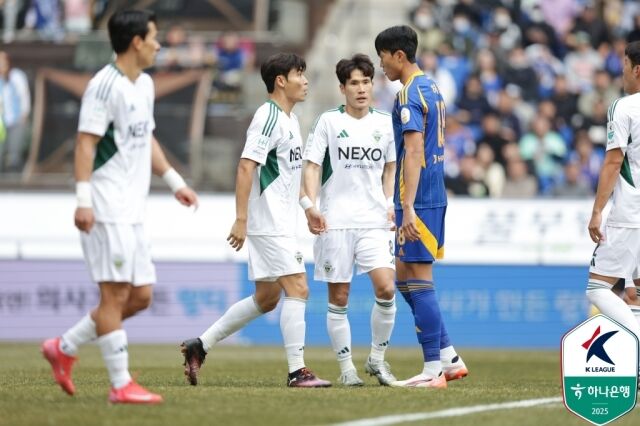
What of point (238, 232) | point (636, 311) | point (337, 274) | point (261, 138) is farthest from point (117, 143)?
point (636, 311)

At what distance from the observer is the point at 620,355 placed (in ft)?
25.5

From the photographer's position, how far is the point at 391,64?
A: 1027 cm

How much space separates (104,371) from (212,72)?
1020 cm

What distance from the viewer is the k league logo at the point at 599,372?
25.0ft

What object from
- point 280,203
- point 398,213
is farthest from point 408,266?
point 280,203

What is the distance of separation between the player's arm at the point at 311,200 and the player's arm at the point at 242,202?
73 cm

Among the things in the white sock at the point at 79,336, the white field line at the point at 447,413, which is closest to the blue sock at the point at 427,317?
the white field line at the point at 447,413

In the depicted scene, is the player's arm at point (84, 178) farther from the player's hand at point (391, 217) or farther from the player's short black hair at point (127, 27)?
the player's hand at point (391, 217)

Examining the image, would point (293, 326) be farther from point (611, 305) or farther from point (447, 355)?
point (611, 305)

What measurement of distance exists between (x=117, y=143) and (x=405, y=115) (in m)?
2.50

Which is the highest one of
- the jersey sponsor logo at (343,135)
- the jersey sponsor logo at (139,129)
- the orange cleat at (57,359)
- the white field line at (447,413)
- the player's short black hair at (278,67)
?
the player's short black hair at (278,67)

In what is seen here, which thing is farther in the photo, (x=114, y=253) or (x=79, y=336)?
(x=79, y=336)

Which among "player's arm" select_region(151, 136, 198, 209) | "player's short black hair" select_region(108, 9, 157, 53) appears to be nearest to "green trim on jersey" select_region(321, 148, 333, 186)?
"player's arm" select_region(151, 136, 198, 209)

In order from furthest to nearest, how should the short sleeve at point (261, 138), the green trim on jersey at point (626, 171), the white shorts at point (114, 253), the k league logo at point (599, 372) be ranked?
the green trim on jersey at point (626, 171) → the short sleeve at point (261, 138) → the white shorts at point (114, 253) → the k league logo at point (599, 372)
